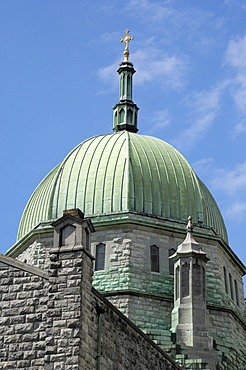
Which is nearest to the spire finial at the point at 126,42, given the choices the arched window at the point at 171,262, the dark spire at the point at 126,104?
the dark spire at the point at 126,104

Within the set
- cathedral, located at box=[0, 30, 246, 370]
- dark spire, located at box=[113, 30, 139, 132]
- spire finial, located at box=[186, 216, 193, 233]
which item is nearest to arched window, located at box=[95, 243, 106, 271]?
cathedral, located at box=[0, 30, 246, 370]

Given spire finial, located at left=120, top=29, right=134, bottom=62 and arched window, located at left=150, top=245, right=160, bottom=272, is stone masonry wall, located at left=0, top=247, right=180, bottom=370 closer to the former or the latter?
arched window, located at left=150, top=245, right=160, bottom=272

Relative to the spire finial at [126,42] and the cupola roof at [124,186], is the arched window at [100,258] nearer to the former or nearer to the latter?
the cupola roof at [124,186]

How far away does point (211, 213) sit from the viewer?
40.8m

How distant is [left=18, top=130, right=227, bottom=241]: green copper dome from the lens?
128ft

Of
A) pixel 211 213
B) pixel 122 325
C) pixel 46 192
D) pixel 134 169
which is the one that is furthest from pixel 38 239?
pixel 122 325

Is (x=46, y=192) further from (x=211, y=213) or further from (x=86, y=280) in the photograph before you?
(x=86, y=280)

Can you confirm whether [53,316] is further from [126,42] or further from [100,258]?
[126,42]

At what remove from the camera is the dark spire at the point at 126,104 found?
4416 cm

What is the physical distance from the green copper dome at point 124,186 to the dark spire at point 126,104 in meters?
1.98

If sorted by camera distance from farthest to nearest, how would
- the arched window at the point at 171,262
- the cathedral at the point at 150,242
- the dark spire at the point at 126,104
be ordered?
the dark spire at the point at 126,104, the arched window at the point at 171,262, the cathedral at the point at 150,242

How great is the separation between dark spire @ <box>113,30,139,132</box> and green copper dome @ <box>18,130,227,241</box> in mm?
1977

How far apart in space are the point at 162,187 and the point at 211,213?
109 inches

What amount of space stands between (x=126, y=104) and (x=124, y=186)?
7156 millimetres
